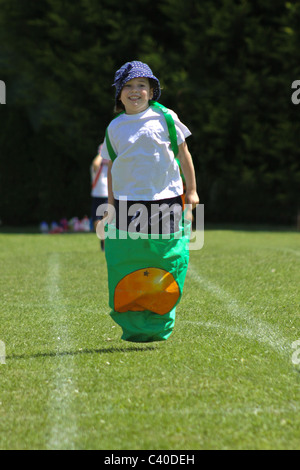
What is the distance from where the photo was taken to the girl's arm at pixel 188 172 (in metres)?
4.88

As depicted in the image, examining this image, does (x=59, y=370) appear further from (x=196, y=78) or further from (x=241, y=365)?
(x=196, y=78)

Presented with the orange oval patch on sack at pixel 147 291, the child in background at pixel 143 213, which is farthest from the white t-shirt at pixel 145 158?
the orange oval patch on sack at pixel 147 291

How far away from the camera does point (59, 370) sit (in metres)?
4.21

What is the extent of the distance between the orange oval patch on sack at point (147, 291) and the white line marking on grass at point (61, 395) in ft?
1.91

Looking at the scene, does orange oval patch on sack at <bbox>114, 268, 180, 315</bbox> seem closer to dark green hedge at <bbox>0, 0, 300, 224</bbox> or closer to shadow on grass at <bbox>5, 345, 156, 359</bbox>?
shadow on grass at <bbox>5, 345, 156, 359</bbox>

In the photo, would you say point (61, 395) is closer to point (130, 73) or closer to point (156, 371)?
point (156, 371)

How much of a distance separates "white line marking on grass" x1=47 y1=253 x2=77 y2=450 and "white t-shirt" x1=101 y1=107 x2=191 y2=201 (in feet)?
4.09

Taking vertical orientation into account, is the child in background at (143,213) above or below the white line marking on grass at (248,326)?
above

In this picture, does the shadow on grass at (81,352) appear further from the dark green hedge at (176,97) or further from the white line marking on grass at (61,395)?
the dark green hedge at (176,97)

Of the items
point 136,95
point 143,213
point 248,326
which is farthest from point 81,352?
point 136,95

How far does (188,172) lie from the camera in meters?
4.96

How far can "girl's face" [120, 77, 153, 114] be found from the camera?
4.80m

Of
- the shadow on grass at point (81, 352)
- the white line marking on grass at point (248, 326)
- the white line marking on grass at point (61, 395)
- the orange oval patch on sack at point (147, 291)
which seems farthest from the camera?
the white line marking on grass at point (248, 326)

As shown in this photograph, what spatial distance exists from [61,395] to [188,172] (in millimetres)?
2038
